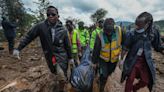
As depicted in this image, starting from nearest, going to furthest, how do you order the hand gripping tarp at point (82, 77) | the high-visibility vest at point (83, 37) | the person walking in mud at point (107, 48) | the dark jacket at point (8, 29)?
the person walking in mud at point (107, 48), the hand gripping tarp at point (82, 77), the high-visibility vest at point (83, 37), the dark jacket at point (8, 29)

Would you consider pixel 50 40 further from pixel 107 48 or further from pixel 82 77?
pixel 82 77

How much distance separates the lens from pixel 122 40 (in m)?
5.96

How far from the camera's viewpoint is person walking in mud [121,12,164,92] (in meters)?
5.46

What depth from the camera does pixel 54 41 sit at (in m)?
5.41

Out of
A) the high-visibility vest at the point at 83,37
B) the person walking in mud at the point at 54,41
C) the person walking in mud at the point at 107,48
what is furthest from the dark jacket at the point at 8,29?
the person walking in mud at the point at 54,41

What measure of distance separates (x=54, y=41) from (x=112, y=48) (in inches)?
47.5

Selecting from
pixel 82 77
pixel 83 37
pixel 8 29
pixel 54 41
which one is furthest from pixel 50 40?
pixel 8 29

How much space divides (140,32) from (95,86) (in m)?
1.58

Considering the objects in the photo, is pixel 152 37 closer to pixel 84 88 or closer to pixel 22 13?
pixel 84 88

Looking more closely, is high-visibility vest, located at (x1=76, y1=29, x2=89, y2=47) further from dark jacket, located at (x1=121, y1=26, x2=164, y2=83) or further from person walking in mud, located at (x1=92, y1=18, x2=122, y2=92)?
dark jacket, located at (x1=121, y1=26, x2=164, y2=83)

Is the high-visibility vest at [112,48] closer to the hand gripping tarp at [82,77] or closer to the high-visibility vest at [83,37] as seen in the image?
the hand gripping tarp at [82,77]

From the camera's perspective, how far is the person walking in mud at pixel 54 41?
17.6 feet

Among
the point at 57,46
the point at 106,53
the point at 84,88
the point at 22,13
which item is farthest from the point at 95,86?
the point at 22,13

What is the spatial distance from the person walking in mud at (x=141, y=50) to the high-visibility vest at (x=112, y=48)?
246mm
